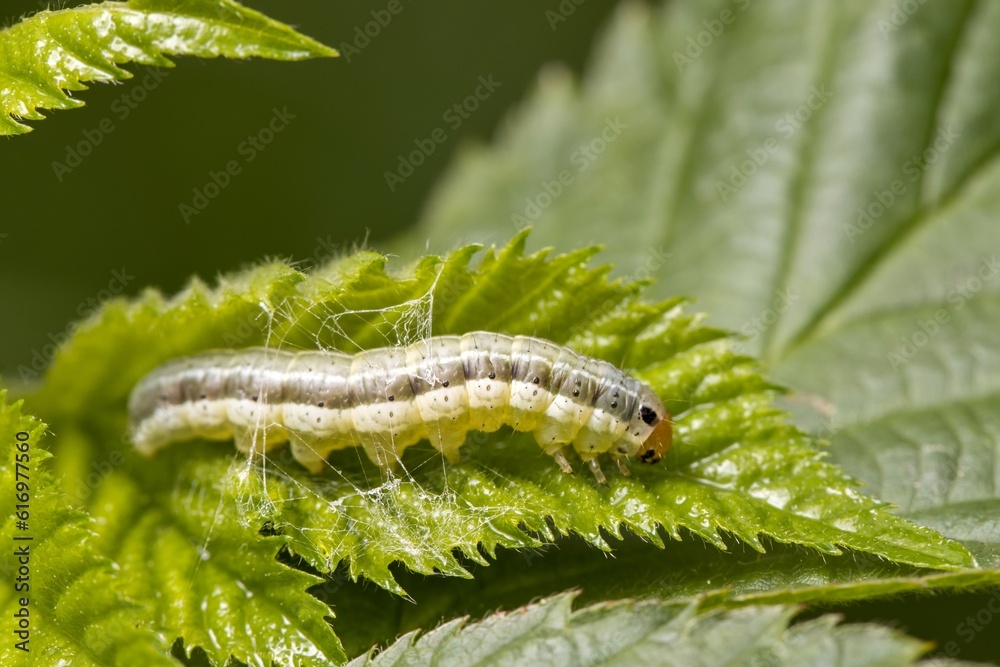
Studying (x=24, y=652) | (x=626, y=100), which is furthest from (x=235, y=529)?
(x=626, y=100)

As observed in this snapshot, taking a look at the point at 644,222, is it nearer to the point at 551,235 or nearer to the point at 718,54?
the point at 551,235

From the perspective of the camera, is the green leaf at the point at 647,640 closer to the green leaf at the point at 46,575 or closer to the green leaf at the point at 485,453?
the green leaf at the point at 485,453
